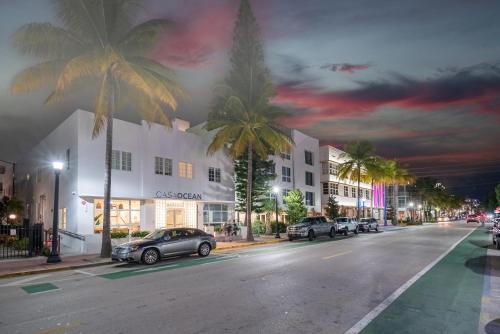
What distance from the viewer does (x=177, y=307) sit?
7871 mm

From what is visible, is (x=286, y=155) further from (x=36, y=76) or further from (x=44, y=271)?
(x=44, y=271)

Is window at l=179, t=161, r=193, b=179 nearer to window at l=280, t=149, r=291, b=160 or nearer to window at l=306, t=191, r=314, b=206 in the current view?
window at l=280, t=149, r=291, b=160

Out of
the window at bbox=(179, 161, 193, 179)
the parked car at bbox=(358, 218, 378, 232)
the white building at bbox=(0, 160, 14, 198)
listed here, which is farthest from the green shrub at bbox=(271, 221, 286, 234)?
the white building at bbox=(0, 160, 14, 198)

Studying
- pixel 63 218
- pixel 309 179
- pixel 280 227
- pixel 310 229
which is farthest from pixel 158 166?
pixel 309 179

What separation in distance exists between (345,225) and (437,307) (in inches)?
1054

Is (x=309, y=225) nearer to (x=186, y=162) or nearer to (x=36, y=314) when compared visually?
(x=186, y=162)

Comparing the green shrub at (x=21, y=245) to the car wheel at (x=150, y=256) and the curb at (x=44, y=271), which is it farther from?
the car wheel at (x=150, y=256)

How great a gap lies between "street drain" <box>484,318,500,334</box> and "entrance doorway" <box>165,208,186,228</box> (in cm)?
2440

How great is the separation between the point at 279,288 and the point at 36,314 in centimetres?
570

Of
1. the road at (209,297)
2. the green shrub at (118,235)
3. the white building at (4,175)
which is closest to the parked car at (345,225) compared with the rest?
the road at (209,297)

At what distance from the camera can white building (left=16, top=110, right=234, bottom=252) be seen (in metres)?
23.2

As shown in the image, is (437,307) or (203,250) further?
(203,250)

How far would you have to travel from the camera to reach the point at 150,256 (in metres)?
15.7

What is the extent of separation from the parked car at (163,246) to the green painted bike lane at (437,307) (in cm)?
1034
